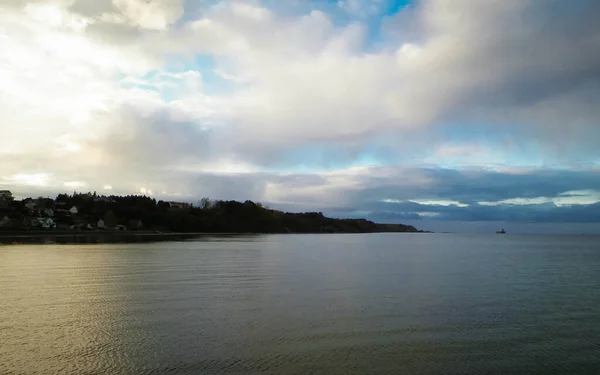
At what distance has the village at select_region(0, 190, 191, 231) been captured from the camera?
132500 mm

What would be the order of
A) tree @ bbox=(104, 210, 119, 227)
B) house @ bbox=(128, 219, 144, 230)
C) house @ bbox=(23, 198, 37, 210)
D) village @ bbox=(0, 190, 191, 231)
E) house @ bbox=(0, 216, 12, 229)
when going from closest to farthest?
house @ bbox=(0, 216, 12, 229) < village @ bbox=(0, 190, 191, 231) < tree @ bbox=(104, 210, 119, 227) < house @ bbox=(23, 198, 37, 210) < house @ bbox=(128, 219, 144, 230)

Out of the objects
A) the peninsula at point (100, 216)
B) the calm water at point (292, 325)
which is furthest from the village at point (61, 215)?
the calm water at point (292, 325)

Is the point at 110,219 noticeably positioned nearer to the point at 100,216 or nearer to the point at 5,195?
the point at 100,216

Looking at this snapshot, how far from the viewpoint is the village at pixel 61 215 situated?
13250cm

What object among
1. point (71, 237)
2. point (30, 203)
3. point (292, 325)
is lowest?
point (292, 325)

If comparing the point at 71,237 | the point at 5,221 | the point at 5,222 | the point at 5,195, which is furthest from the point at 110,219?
the point at 5,195

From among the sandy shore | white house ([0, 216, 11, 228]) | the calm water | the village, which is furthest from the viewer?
the village

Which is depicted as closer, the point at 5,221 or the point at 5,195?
the point at 5,221

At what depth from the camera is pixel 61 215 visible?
6191 inches

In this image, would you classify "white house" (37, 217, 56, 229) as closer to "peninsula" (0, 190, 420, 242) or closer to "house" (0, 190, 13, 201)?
"peninsula" (0, 190, 420, 242)

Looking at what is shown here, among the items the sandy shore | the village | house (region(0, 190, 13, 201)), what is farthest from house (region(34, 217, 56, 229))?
house (region(0, 190, 13, 201))

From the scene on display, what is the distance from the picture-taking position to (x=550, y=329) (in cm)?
1842

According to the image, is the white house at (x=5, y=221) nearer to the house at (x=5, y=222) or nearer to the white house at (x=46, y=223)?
the house at (x=5, y=222)

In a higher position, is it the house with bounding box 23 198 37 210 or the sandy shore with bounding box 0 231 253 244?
the house with bounding box 23 198 37 210
